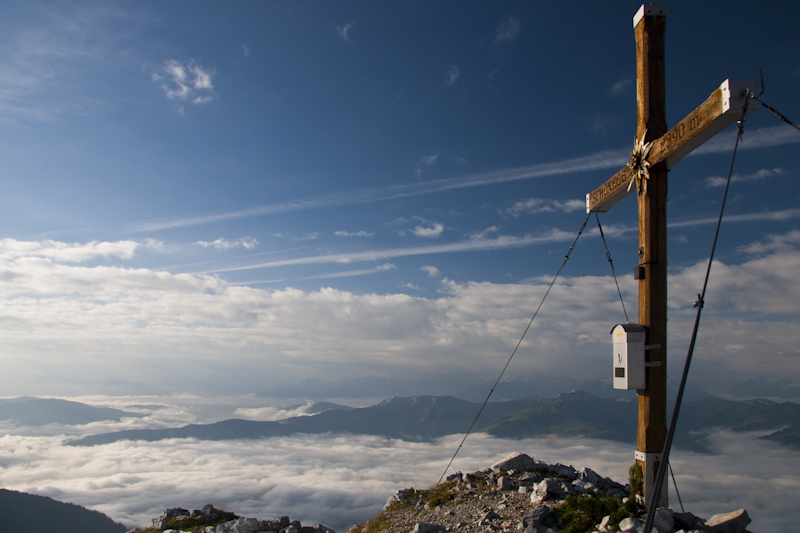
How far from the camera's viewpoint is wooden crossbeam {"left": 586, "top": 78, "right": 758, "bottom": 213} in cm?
604

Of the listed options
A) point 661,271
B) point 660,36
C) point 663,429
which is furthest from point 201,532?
point 660,36

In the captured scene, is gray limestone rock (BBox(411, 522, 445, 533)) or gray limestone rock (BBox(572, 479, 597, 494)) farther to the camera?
gray limestone rock (BBox(572, 479, 597, 494))

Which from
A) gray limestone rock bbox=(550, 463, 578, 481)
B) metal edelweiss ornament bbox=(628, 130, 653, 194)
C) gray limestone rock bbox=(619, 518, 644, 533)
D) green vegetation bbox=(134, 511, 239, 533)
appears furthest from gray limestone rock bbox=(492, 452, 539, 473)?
metal edelweiss ornament bbox=(628, 130, 653, 194)

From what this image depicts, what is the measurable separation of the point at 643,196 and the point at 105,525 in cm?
27171

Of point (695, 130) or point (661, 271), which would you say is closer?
point (695, 130)

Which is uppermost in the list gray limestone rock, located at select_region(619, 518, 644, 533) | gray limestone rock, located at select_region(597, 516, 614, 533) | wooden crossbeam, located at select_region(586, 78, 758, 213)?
wooden crossbeam, located at select_region(586, 78, 758, 213)

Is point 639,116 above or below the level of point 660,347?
above

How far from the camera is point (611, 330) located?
8.62m

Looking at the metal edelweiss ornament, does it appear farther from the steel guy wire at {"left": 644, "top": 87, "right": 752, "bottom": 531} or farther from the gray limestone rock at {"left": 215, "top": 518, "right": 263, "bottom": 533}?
the gray limestone rock at {"left": 215, "top": 518, "right": 263, "bottom": 533}

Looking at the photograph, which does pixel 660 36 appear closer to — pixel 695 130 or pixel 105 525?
pixel 695 130

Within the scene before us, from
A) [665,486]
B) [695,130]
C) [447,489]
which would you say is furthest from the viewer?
[447,489]

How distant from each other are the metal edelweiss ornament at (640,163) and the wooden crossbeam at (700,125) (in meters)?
0.11

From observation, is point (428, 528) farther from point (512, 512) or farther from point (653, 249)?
point (653, 249)

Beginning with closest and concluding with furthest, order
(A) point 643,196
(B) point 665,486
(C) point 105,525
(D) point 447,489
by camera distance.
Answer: (B) point 665,486, (A) point 643,196, (D) point 447,489, (C) point 105,525
